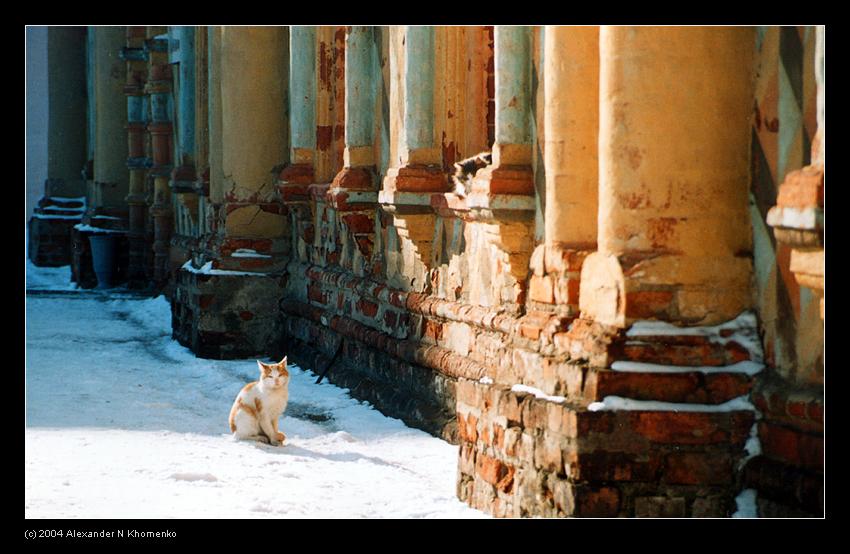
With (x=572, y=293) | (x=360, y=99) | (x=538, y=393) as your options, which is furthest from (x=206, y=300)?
(x=538, y=393)

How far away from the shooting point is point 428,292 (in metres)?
11.4

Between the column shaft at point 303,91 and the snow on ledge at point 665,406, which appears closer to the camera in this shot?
the snow on ledge at point 665,406

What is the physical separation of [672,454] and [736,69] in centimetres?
165

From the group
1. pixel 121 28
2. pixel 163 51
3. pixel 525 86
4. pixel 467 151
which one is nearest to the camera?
pixel 525 86

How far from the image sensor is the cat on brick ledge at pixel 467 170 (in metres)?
10.2

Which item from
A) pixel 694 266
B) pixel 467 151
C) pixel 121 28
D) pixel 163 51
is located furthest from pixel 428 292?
pixel 121 28

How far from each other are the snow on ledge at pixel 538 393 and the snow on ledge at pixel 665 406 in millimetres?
300

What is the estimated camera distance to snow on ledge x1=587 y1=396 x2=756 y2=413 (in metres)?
7.16

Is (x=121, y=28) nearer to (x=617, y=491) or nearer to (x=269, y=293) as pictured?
(x=269, y=293)

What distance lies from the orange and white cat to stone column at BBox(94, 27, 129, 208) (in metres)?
14.7

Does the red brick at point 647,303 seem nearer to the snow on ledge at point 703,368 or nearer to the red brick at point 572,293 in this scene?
the snow on ledge at point 703,368

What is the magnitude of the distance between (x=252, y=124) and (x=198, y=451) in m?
6.09

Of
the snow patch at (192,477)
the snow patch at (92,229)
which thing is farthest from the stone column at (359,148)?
the snow patch at (92,229)

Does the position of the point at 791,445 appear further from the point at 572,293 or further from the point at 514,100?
the point at 514,100
